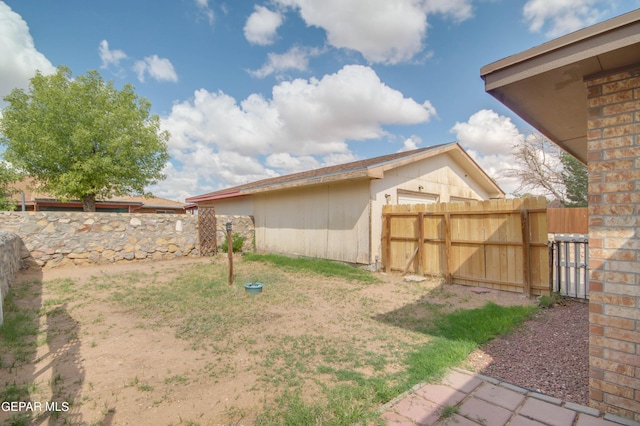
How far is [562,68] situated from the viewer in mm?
2084

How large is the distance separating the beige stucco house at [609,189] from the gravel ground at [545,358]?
404mm

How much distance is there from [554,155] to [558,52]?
2004cm

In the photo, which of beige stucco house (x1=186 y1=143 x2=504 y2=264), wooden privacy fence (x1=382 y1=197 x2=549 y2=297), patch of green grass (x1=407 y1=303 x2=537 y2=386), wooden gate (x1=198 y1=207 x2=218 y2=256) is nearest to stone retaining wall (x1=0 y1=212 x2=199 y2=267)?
wooden gate (x1=198 y1=207 x2=218 y2=256)

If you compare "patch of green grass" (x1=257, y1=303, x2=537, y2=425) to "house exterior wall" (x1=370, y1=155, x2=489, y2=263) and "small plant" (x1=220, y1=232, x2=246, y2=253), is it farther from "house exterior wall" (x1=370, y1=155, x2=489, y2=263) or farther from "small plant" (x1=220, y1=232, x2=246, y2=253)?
"small plant" (x1=220, y1=232, x2=246, y2=253)

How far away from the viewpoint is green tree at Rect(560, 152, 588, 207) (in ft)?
53.1

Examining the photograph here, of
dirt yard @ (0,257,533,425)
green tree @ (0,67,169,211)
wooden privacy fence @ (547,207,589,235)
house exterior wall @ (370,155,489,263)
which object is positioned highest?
green tree @ (0,67,169,211)

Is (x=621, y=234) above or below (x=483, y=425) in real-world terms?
above

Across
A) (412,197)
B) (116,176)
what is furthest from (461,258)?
(116,176)

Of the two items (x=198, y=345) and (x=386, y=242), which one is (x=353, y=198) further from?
(x=198, y=345)

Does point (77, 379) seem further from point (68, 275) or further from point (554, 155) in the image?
point (554, 155)

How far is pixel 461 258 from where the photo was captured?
6863 millimetres

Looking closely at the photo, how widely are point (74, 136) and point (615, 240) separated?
18651 mm

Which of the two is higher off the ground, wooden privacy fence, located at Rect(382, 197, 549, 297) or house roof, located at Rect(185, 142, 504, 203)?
house roof, located at Rect(185, 142, 504, 203)

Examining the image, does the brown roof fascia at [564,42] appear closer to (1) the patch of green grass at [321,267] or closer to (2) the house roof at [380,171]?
(2) the house roof at [380,171]
